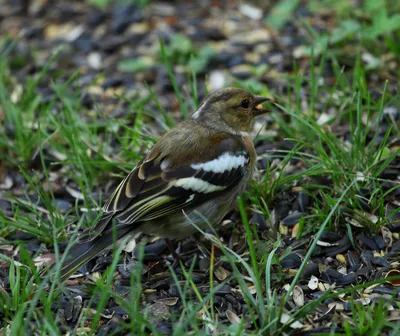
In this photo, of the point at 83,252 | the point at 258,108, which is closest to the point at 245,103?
the point at 258,108

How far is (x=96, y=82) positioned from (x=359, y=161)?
8.88ft

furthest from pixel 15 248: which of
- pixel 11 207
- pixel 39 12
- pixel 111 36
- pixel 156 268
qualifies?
pixel 39 12

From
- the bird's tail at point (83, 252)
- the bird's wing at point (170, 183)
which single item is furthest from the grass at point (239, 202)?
the bird's wing at point (170, 183)

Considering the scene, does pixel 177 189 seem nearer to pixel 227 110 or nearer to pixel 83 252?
pixel 83 252

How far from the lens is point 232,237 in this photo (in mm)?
4312

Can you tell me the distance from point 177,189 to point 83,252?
65 centimetres

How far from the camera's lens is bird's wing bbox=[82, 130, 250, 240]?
3.89 m

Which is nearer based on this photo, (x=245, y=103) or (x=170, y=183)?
(x=170, y=183)

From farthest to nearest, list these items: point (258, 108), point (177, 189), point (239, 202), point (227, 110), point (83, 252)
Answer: point (258, 108), point (227, 110), point (177, 189), point (83, 252), point (239, 202)

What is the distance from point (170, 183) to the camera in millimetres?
3969

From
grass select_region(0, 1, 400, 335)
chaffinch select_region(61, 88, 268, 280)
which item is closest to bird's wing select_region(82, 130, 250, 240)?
chaffinch select_region(61, 88, 268, 280)

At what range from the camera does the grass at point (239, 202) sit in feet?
10.7

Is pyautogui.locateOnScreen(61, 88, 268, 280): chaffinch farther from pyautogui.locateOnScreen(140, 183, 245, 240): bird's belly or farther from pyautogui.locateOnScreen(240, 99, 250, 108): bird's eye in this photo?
pyautogui.locateOnScreen(240, 99, 250, 108): bird's eye

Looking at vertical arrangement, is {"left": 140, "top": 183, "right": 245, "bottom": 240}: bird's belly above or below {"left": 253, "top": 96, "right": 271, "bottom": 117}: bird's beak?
below
